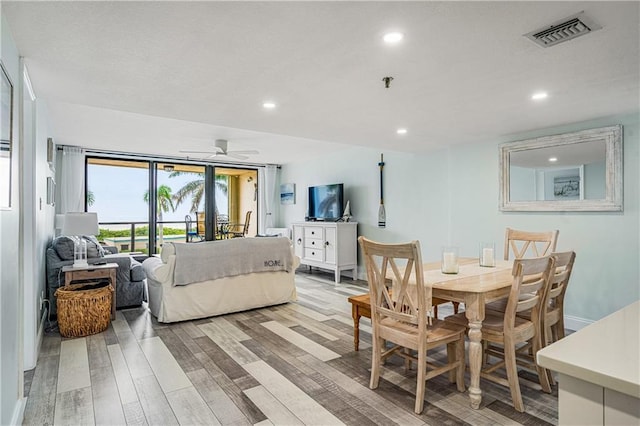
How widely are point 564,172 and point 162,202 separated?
7.04m

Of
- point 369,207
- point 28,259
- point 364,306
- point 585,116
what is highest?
point 585,116

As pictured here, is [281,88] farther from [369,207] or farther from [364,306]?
[369,207]

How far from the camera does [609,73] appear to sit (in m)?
2.39

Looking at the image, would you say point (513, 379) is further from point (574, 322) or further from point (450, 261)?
point (574, 322)

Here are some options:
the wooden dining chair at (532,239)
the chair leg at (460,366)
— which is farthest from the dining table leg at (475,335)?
the wooden dining chair at (532,239)

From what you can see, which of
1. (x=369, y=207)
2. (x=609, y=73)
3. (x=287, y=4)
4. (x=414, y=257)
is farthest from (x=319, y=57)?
(x=369, y=207)

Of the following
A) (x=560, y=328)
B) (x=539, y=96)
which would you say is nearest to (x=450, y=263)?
(x=560, y=328)

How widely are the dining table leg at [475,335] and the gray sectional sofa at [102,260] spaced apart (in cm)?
386

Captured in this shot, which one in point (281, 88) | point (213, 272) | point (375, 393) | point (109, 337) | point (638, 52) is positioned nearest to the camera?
point (638, 52)

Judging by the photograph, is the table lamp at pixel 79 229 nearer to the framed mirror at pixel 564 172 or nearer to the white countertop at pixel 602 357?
the white countertop at pixel 602 357

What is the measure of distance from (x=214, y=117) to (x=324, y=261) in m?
3.54

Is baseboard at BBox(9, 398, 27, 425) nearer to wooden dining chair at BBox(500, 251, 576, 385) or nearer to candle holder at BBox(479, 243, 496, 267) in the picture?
wooden dining chair at BBox(500, 251, 576, 385)

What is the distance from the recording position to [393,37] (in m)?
1.88

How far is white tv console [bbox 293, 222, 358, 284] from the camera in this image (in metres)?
6.09
